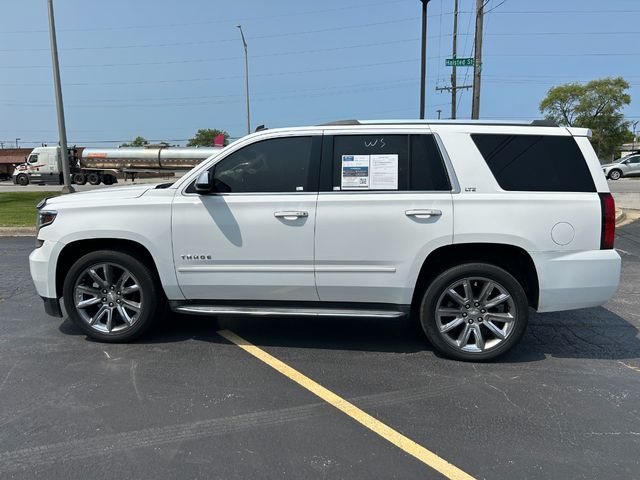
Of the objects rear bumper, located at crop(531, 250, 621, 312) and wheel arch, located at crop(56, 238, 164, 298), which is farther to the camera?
wheel arch, located at crop(56, 238, 164, 298)

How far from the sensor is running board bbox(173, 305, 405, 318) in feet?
13.5

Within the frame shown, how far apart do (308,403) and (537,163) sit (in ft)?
8.43

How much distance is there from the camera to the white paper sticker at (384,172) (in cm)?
404

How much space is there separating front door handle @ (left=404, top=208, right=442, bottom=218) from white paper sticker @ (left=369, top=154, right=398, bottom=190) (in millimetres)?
247

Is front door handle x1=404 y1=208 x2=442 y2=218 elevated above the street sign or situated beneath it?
situated beneath

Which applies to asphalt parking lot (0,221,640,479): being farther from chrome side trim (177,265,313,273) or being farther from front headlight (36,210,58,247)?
front headlight (36,210,58,247)

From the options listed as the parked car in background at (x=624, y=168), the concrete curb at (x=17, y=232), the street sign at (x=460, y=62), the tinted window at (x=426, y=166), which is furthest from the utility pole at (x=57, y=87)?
the parked car in background at (x=624, y=168)

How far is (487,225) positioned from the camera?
153 inches

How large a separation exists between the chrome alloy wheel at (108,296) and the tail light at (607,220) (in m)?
3.85

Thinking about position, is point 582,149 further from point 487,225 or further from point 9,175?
point 9,175

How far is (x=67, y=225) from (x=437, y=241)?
3.13 m

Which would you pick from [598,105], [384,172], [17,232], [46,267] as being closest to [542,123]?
[384,172]

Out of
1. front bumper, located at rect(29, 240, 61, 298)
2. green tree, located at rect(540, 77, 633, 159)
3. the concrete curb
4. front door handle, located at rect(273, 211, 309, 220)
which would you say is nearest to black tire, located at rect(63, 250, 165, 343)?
front bumper, located at rect(29, 240, 61, 298)

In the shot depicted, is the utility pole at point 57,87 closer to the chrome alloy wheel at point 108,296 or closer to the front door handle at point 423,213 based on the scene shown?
the chrome alloy wheel at point 108,296
